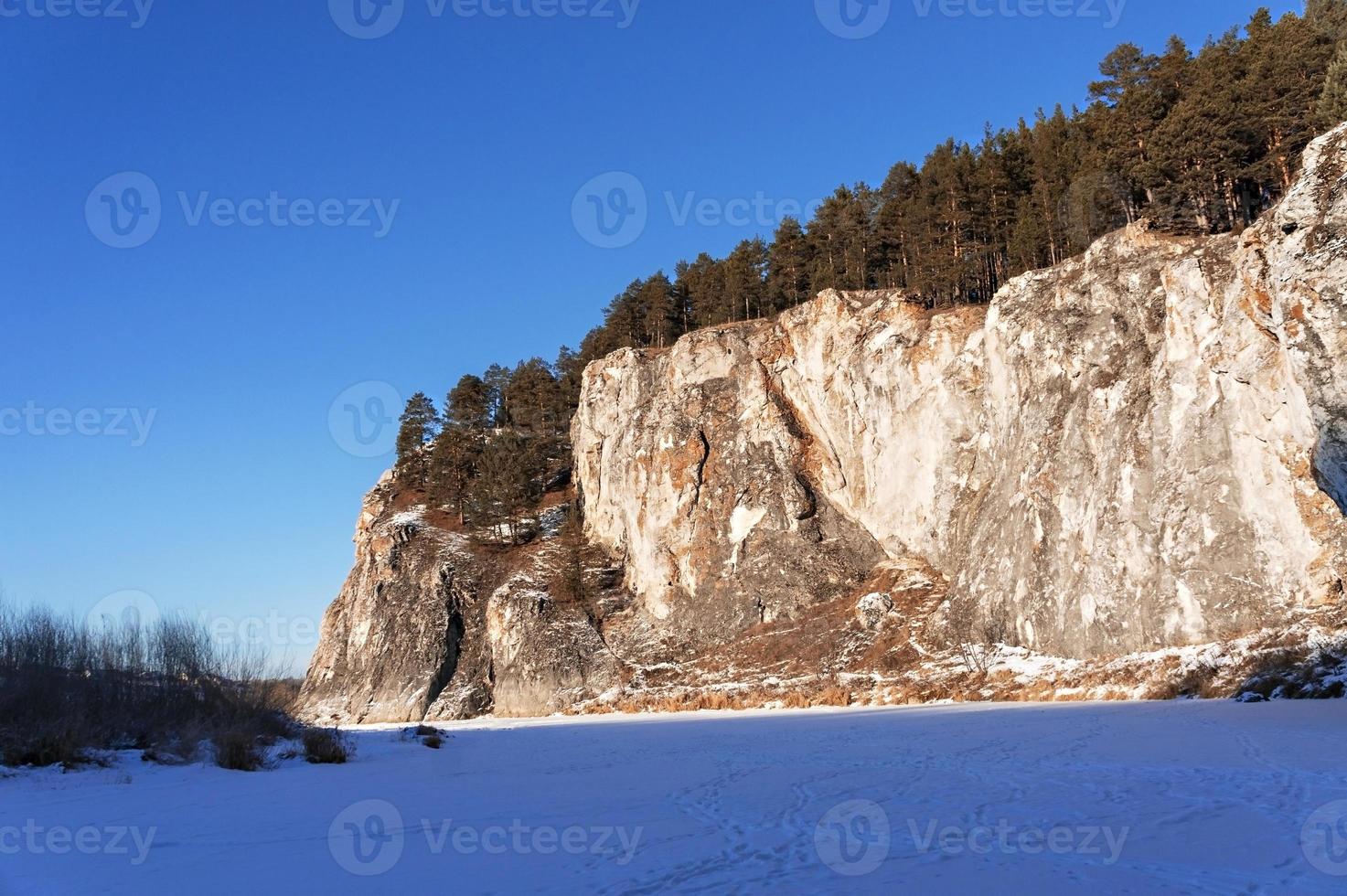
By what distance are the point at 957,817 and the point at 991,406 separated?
32.2 meters

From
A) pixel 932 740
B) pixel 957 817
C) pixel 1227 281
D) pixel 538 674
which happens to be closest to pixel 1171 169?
pixel 1227 281

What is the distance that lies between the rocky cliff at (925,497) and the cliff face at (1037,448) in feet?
0.37

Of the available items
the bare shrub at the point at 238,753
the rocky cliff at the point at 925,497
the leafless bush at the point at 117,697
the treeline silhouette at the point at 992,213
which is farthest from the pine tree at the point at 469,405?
the bare shrub at the point at 238,753

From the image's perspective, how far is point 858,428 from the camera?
44.2 m

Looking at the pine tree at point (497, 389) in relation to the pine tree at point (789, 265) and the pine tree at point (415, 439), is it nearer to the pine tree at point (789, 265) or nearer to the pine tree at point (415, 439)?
the pine tree at point (415, 439)

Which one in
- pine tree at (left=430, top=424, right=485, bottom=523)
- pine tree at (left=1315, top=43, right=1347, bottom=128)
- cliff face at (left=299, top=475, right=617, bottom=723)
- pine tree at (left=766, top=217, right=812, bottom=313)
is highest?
pine tree at (left=766, top=217, right=812, bottom=313)

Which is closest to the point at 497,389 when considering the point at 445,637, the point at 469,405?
the point at 469,405

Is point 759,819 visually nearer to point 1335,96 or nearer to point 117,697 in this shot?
point 117,697

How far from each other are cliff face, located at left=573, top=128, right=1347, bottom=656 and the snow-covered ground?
894cm

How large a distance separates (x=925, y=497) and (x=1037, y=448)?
7.64 m

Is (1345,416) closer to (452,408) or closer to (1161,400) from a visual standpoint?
(1161,400)

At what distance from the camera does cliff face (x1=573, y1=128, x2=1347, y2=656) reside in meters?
22.4

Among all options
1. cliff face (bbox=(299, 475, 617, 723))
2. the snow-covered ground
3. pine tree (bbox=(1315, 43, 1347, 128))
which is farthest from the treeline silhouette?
the snow-covered ground

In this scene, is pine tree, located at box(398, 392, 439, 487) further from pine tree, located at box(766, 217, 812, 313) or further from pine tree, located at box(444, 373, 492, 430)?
Answer: pine tree, located at box(766, 217, 812, 313)
